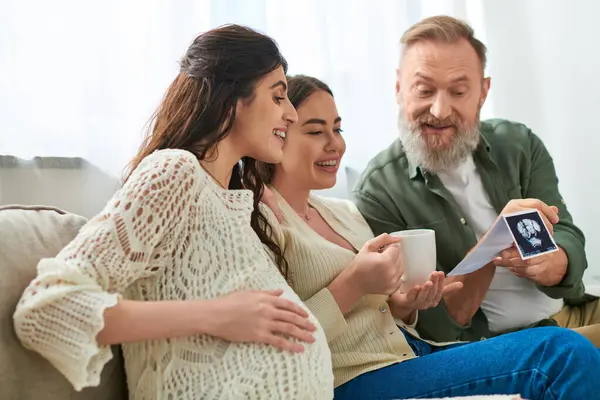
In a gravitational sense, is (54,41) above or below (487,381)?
above

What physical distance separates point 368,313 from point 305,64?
1013 mm

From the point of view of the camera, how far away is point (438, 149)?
180 cm

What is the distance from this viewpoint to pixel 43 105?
1601 millimetres

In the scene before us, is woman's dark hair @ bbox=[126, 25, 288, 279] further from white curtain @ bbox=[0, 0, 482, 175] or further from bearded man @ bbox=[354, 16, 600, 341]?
bearded man @ bbox=[354, 16, 600, 341]

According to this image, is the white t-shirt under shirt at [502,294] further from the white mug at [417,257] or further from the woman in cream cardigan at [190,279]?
the woman in cream cardigan at [190,279]

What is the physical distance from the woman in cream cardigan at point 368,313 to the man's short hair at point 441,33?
536mm

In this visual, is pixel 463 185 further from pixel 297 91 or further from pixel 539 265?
pixel 297 91

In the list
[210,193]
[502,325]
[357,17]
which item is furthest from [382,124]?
[210,193]

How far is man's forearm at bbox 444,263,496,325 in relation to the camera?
5.33 ft

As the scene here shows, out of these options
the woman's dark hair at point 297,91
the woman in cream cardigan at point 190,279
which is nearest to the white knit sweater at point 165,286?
the woman in cream cardigan at point 190,279

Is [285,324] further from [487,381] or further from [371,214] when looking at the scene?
[371,214]

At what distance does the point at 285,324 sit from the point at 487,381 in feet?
1.47

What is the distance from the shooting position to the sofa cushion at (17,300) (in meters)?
0.86

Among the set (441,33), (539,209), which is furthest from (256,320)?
(441,33)
